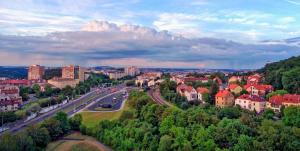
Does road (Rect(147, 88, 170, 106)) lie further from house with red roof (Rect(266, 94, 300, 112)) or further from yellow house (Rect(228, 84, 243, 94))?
house with red roof (Rect(266, 94, 300, 112))

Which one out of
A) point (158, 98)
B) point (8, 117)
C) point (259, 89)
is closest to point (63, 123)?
point (8, 117)

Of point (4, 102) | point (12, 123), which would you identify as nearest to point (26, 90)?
point (4, 102)

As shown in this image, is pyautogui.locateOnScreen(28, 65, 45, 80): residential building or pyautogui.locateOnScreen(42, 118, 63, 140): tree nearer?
pyautogui.locateOnScreen(42, 118, 63, 140): tree

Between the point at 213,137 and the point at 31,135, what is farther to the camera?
the point at 31,135

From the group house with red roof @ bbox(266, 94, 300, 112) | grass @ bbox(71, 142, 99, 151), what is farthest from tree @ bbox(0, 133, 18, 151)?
house with red roof @ bbox(266, 94, 300, 112)

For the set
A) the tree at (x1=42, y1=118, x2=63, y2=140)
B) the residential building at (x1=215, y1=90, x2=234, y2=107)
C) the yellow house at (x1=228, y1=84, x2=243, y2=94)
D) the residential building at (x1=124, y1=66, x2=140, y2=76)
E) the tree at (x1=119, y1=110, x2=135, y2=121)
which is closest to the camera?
the tree at (x1=42, y1=118, x2=63, y2=140)

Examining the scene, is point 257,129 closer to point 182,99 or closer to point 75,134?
point 75,134

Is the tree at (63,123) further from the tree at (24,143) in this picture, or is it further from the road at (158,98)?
the road at (158,98)
